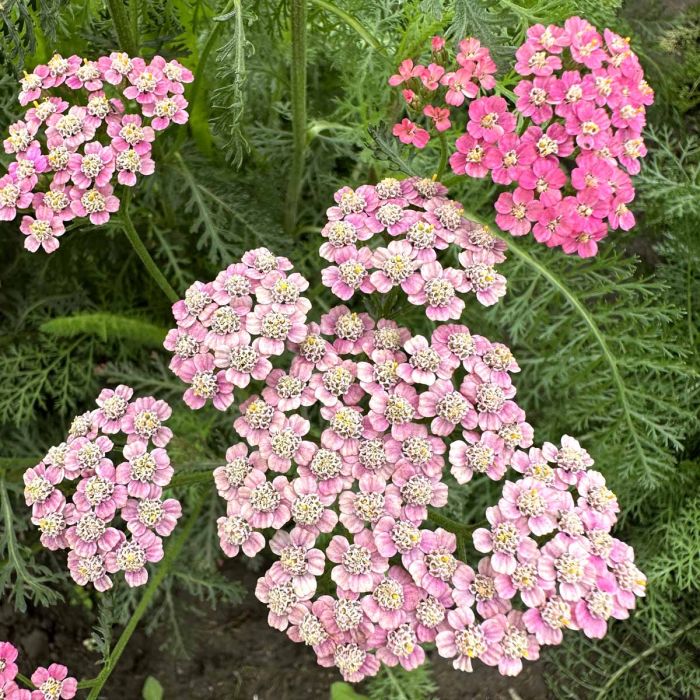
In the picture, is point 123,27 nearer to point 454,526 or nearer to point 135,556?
point 135,556

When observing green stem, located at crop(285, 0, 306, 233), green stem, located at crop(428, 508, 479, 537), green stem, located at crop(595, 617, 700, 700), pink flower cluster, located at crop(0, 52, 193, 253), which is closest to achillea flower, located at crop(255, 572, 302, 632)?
green stem, located at crop(428, 508, 479, 537)

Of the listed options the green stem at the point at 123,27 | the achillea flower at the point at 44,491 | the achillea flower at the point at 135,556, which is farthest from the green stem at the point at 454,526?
the green stem at the point at 123,27

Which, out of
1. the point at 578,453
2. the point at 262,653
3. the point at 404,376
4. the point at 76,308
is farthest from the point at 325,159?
the point at 262,653

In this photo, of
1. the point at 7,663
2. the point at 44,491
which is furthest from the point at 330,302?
the point at 7,663

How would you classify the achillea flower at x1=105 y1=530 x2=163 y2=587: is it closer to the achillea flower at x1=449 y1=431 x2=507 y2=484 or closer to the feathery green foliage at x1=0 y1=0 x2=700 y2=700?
the feathery green foliage at x1=0 y1=0 x2=700 y2=700

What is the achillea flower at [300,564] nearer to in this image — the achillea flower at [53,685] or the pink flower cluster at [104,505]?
the pink flower cluster at [104,505]
